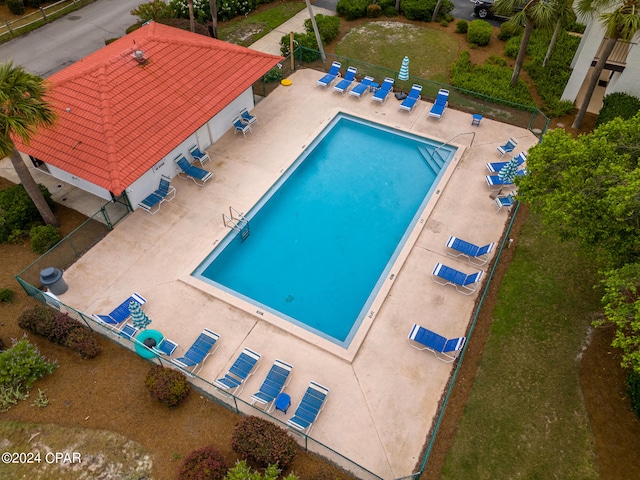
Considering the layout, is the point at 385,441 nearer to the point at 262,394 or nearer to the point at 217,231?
the point at 262,394

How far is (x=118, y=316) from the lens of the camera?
15.5 meters

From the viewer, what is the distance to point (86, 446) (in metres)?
13.1

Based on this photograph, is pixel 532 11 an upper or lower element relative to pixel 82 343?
upper

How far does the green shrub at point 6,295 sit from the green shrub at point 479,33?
3037 cm

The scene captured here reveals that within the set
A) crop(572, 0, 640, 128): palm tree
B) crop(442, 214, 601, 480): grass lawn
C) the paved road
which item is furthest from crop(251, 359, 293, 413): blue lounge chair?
the paved road

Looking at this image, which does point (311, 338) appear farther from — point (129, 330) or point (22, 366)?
point (22, 366)

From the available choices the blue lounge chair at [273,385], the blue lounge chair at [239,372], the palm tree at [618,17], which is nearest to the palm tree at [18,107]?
the blue lounge chair at [239,372]

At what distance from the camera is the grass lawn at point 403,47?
2859cm

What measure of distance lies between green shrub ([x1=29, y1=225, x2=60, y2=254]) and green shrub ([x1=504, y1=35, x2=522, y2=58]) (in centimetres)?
2841

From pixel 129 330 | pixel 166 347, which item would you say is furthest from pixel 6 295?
pixel 166 347

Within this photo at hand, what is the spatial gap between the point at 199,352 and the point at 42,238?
27.6 feet

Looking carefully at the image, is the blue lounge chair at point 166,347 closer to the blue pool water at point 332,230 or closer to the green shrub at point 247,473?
the blue pool water at point 332,230

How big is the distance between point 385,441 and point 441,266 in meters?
6.97

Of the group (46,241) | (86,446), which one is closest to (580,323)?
(86,446)
